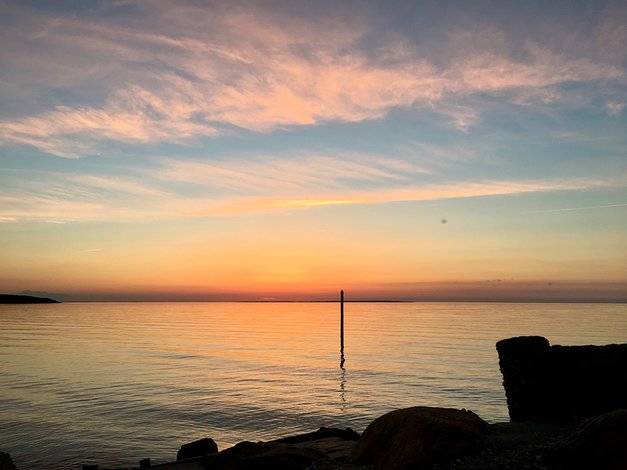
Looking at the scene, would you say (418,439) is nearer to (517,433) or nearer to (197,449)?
(517,433)

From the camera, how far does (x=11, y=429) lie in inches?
945

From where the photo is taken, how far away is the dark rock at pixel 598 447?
791 cm

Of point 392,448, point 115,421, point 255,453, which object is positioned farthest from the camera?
point 115,421

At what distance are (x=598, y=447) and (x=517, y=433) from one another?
2544 mm

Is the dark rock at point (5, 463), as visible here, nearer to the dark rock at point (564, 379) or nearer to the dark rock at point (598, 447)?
the dark rock at point (598, 447)

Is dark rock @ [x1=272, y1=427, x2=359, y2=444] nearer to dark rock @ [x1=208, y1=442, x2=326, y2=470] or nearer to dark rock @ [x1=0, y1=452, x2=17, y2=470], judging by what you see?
dark rock @ [x1=208, y1=442, x2=326, y2=470]

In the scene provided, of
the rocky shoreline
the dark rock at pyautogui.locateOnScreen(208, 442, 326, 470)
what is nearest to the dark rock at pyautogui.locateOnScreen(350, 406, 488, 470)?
the rocky shoreline

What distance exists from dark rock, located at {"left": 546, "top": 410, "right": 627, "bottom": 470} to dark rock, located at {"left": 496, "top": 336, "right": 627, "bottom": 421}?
139 inches

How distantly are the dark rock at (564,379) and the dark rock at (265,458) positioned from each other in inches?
200

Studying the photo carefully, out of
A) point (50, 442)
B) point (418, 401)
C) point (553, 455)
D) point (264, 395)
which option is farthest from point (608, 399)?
point (264, 395)

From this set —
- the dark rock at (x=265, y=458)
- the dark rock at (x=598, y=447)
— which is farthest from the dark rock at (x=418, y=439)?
the dark rock at (x=598, y=447)

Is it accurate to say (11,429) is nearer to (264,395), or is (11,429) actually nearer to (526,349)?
(264,395)

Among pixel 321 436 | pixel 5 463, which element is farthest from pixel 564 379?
pixel 5 463

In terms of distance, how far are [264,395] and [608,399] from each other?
2330cm
